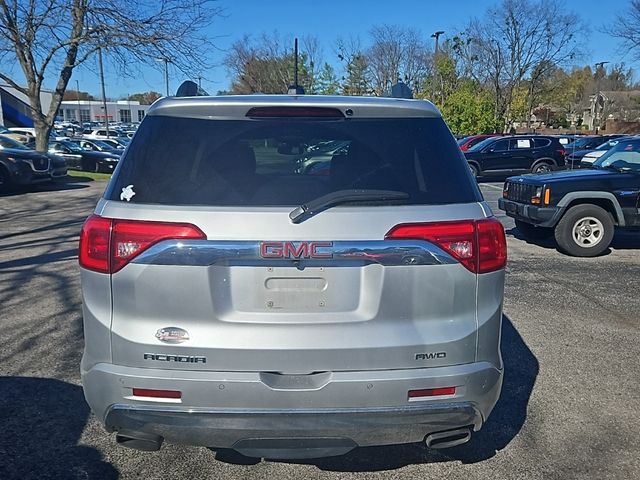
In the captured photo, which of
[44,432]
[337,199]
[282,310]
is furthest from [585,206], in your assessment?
[44,432]

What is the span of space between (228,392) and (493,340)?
118 centimetres

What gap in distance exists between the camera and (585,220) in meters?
8.00

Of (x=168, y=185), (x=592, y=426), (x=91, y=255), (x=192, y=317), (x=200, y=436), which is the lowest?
(x=592, y=426)

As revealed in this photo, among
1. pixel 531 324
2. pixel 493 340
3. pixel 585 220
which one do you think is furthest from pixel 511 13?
pixel 493 340

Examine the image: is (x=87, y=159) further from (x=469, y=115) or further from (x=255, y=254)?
(x=255, y=254)

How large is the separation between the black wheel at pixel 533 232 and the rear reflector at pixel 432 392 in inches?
287

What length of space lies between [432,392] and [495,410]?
1435 mm

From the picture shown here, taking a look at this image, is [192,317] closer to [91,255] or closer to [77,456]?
[91,255]

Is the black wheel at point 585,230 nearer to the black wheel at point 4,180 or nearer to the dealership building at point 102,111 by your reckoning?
the black wheel at point 4,180

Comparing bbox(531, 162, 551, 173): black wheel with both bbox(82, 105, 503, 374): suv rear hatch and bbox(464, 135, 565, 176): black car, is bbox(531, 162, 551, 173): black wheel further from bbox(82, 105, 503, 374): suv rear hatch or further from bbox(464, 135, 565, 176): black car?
bbox(82, 105, 503, 374): suv rear hatch

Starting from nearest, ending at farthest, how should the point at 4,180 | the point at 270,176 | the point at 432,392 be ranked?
the point at 432,392 → the point at 270,176 → the point at 4,180

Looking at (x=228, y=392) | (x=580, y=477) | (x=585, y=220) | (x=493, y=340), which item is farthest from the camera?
(x=585, y=220)

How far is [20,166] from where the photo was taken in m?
14.8

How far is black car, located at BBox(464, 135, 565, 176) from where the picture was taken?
65.4ft
